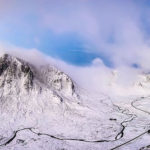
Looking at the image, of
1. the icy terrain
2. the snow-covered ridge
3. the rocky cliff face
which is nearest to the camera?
the icy terrain

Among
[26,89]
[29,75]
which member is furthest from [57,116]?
[29,75]

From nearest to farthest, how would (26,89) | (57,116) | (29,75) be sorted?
(57,116), (26,89), (29,75)

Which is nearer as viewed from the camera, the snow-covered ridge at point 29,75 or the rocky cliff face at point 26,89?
the rocky cliff face at point 26,89

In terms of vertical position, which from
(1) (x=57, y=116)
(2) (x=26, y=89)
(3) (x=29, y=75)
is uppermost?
(3) (x=29, y=75)

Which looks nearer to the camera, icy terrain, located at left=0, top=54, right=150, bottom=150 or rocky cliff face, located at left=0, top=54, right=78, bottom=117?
icy terrain, located at left=0, top=54, right=150, bottom=150

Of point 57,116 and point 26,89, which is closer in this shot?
point 57,116

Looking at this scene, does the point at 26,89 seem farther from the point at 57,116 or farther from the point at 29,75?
the point at 57,116

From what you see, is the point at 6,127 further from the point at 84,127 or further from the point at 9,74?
the point at 9,74

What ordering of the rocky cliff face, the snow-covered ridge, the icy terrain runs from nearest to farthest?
the icy terrain → the rocky cliff face → the snow-covered ridge

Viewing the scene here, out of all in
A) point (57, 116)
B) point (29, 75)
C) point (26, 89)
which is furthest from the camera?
point (29, 75)
